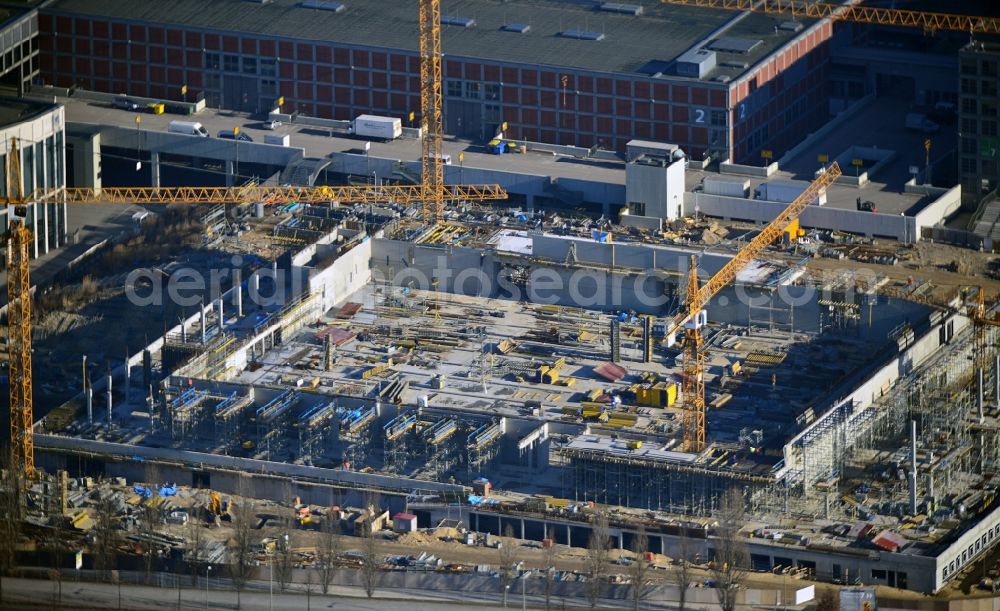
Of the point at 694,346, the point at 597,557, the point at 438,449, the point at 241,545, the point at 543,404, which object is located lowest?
the point at 543,404

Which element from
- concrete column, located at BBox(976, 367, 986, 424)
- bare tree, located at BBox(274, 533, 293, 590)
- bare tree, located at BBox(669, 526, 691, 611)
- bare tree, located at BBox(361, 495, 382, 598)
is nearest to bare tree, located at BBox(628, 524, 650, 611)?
bare tree, located at BBox(669, 526, 691, 611)

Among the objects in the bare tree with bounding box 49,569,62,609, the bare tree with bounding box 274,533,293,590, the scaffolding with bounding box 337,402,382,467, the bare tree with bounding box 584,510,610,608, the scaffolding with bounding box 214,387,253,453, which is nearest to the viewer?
the bare tree with bounding box 584,510,610,608

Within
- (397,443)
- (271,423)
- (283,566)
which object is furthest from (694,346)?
(283,566)

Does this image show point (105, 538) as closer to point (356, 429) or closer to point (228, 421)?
point (228, 421)

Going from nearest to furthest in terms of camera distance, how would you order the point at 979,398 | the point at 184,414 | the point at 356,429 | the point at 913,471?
1. the point at 913,471
2. the point at 356,429
3. the point at 184,414
4. the point at 979,398

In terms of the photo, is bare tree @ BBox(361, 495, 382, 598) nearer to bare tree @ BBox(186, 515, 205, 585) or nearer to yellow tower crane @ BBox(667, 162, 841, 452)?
bare tree @ BBox(186, 515, 205, 585)

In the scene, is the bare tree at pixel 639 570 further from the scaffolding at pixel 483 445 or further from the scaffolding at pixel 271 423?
the scaffolding at pixel 271 423

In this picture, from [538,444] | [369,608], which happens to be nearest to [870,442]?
[538,444]

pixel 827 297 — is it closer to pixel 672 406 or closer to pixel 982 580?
pixel 672 406

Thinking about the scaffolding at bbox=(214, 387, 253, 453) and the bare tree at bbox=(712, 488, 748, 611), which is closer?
the bare tree at bbox=(712, 488, 748, 611)
